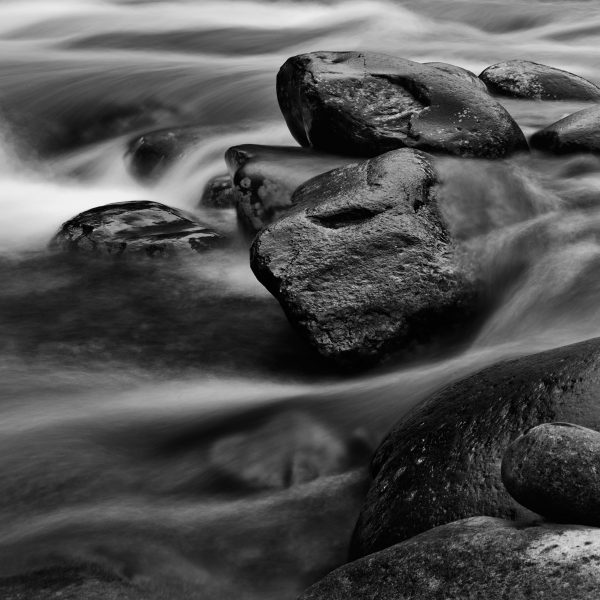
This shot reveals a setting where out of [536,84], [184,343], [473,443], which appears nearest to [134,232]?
[184,343]

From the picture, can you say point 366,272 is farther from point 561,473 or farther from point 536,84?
point 536,84

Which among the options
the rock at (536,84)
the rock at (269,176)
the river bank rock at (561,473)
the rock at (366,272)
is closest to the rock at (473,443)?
the river bank rock at (561,473)

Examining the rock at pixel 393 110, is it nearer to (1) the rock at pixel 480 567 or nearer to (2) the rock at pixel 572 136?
(2) the rock at pixel 572 136

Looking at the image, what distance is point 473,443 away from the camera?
3.66 meters

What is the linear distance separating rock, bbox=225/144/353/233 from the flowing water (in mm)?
371

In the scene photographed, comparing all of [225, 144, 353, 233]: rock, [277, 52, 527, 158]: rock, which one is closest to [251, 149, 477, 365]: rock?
[225, 144, 353, 233]: rock

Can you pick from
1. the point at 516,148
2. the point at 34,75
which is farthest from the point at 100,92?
the point at 516,148

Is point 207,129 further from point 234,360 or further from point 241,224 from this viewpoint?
point 234,360

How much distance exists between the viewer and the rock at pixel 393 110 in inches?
264

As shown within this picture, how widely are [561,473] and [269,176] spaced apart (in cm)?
406

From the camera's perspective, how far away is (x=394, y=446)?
4.11m

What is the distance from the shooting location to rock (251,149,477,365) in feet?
17.0

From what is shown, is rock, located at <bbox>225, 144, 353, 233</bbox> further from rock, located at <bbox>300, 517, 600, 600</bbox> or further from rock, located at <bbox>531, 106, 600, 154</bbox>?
rock, located at <bbox>300, 517, 600, 600</bbox>

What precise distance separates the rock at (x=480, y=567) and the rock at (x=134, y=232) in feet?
13.6
